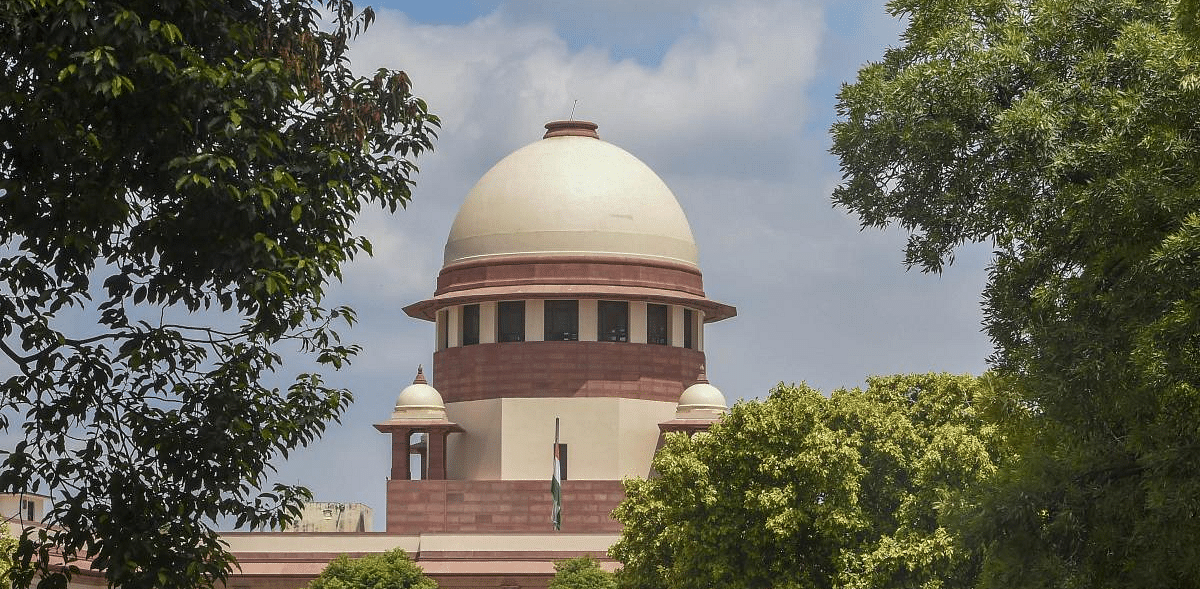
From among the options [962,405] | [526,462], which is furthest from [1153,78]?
[526,462]

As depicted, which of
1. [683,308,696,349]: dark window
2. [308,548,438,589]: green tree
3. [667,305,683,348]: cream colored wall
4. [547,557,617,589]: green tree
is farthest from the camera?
[683,308,696,349]: dark window

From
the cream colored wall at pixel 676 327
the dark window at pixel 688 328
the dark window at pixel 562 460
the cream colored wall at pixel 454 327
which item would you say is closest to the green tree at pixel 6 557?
the dark window at pixel 562 460

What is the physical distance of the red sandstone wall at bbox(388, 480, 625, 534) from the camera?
65.3 metres

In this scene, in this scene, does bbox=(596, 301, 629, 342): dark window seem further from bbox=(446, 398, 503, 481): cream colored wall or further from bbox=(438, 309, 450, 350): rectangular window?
bbox=(438, 309, 450, 350): rectangular window

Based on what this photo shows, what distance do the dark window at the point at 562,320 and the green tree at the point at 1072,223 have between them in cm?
4449

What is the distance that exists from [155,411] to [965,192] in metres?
9.25

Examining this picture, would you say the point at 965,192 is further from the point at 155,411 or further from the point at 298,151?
the point at 155,411

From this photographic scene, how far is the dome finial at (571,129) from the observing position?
7138 centimetres

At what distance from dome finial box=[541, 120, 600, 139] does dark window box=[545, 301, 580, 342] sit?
21.0ft

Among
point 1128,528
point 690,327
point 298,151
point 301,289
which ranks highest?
point 690,327

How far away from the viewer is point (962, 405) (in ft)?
144

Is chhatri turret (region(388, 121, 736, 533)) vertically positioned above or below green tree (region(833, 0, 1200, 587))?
above

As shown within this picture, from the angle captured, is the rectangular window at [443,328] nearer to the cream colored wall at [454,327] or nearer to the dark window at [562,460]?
the cream colored wall at [454,327]

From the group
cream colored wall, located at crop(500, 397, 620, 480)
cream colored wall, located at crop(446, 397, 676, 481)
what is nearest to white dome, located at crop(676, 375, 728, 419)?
cream colored wall, located at crop(446, 397, 676, 481)
